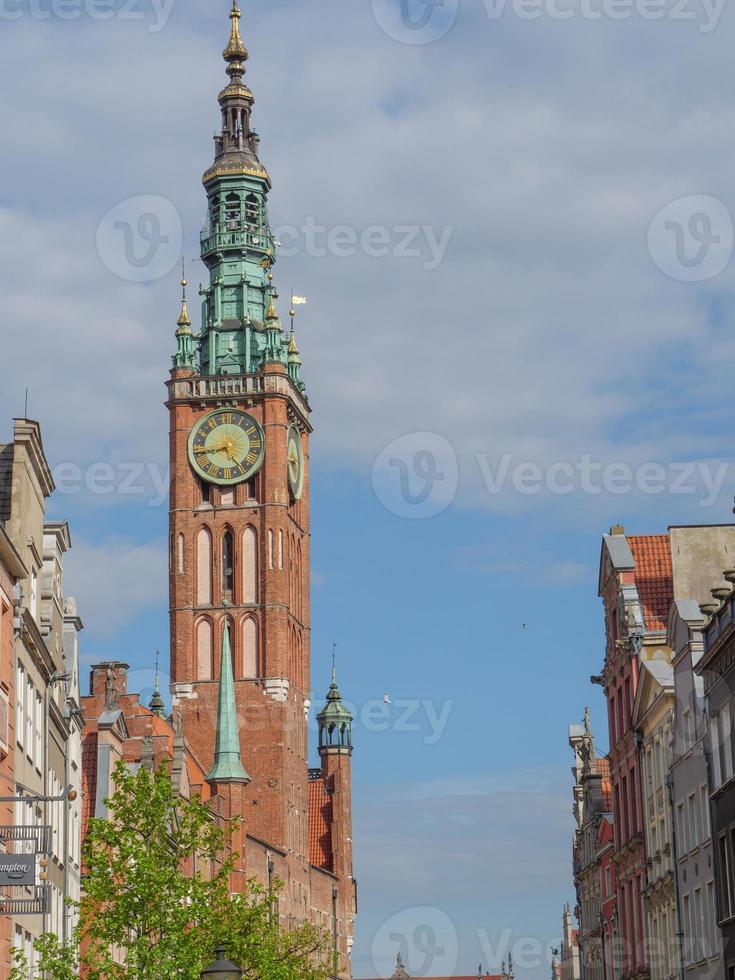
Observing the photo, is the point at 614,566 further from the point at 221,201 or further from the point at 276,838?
the point at 221,201

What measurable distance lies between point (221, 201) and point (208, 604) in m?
26.6

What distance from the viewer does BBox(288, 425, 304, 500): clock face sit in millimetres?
121562

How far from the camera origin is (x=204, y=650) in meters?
116

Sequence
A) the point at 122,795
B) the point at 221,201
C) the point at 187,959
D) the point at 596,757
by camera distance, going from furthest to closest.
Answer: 1. the point at 221,201
2. the point at 596,757
3. the point at 122,795
4. the point at 187,959

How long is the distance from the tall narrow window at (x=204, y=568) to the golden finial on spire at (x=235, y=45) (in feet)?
106

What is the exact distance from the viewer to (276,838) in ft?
374

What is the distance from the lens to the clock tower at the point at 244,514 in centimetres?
11488

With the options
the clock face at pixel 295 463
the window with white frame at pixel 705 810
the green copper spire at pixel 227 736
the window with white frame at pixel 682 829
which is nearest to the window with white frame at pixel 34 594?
the window with white frame at pixel 705 810

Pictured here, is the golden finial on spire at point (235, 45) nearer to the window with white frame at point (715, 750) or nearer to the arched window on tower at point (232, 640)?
the arched window on tower at point (232, 640)

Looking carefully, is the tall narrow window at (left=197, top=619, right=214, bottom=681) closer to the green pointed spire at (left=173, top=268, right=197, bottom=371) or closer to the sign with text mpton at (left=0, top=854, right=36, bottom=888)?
the green pointed spire at (left=173, top=268, right=197, bottom=371)

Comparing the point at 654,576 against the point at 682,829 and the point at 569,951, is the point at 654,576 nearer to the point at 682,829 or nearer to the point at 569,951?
the point at 682,829

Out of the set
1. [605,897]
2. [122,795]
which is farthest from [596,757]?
[122,795]

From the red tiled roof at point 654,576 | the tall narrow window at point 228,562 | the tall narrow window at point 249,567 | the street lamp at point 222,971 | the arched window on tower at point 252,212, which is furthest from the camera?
the arched window on tower at point 252,212

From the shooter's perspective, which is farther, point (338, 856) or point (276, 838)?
point (338, 856)
